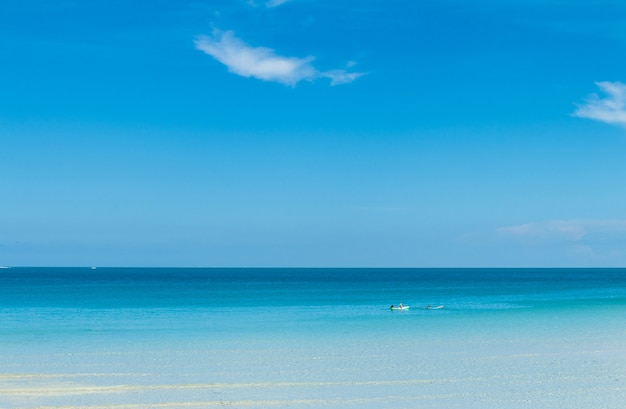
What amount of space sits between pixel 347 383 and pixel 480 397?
3803 mm

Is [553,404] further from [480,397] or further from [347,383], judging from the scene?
[347,383]

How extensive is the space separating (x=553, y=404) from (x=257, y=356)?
10655 millimetres

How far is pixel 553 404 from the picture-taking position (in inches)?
659

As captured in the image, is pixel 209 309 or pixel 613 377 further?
pixel 209 309

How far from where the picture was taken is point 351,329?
33000 mm

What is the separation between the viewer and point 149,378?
64.8 feet

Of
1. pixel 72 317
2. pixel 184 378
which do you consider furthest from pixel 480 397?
pixel 72 317

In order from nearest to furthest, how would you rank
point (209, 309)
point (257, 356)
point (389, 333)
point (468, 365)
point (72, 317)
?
point (468, 365) → point (257, 356) → point (389, 333) → point (72, 317) → point (209, 309)

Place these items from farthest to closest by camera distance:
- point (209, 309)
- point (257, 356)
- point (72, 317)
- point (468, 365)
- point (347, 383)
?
point (209, 309), point (72, 317), point (257, 356), point (468, 365), point (347, 383)

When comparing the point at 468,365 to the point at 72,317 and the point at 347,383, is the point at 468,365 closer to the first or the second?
the point at 347,383

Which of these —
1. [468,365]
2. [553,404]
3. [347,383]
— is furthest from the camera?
[468,365]

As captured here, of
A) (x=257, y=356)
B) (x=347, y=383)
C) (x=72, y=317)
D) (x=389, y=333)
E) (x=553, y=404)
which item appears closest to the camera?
(x=553, y=404)

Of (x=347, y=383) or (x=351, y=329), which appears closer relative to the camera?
(x=347, y=383)

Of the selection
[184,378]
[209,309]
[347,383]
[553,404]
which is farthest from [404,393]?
[209,309]
